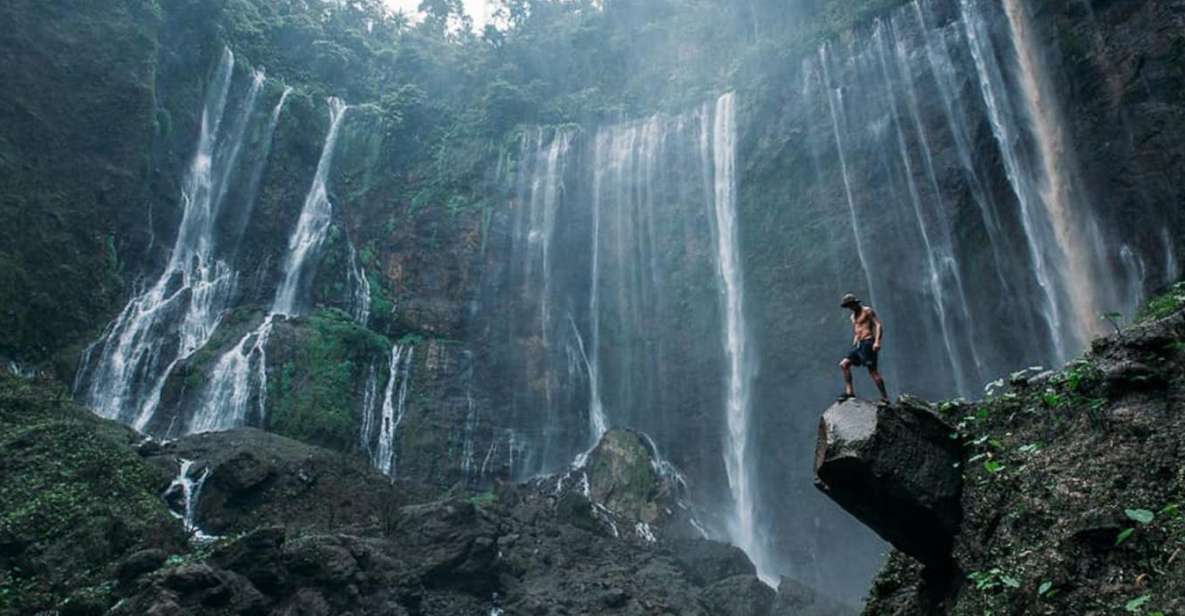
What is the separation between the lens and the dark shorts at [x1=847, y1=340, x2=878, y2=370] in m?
7.25

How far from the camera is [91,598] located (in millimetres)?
10836

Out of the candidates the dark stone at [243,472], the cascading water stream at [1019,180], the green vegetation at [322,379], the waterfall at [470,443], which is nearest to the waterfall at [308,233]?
the green vegetation at [322,379]

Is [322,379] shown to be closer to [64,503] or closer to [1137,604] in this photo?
[64,503]

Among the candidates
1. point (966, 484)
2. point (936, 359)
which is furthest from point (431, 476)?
point (966, 484)

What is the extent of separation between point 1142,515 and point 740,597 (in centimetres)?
1308

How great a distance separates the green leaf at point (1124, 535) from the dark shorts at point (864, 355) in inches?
123

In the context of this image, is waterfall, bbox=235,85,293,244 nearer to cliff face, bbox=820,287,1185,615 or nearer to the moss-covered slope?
cliff face, bbox=820,287,1185,615

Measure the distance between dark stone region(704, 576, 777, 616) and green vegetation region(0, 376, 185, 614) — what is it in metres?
11.0

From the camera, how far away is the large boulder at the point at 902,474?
545cm

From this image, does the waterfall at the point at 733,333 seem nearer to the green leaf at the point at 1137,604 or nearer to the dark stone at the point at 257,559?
the dark stone at the point at 257,559

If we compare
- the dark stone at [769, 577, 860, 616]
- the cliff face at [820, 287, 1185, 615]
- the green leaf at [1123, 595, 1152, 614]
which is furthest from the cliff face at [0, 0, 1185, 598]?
the green leaf at [1123, 595, 1152, 614]

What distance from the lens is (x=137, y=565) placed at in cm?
1179

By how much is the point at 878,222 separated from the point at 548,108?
15383mm

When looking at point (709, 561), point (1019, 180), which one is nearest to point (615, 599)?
point (709, 561)
